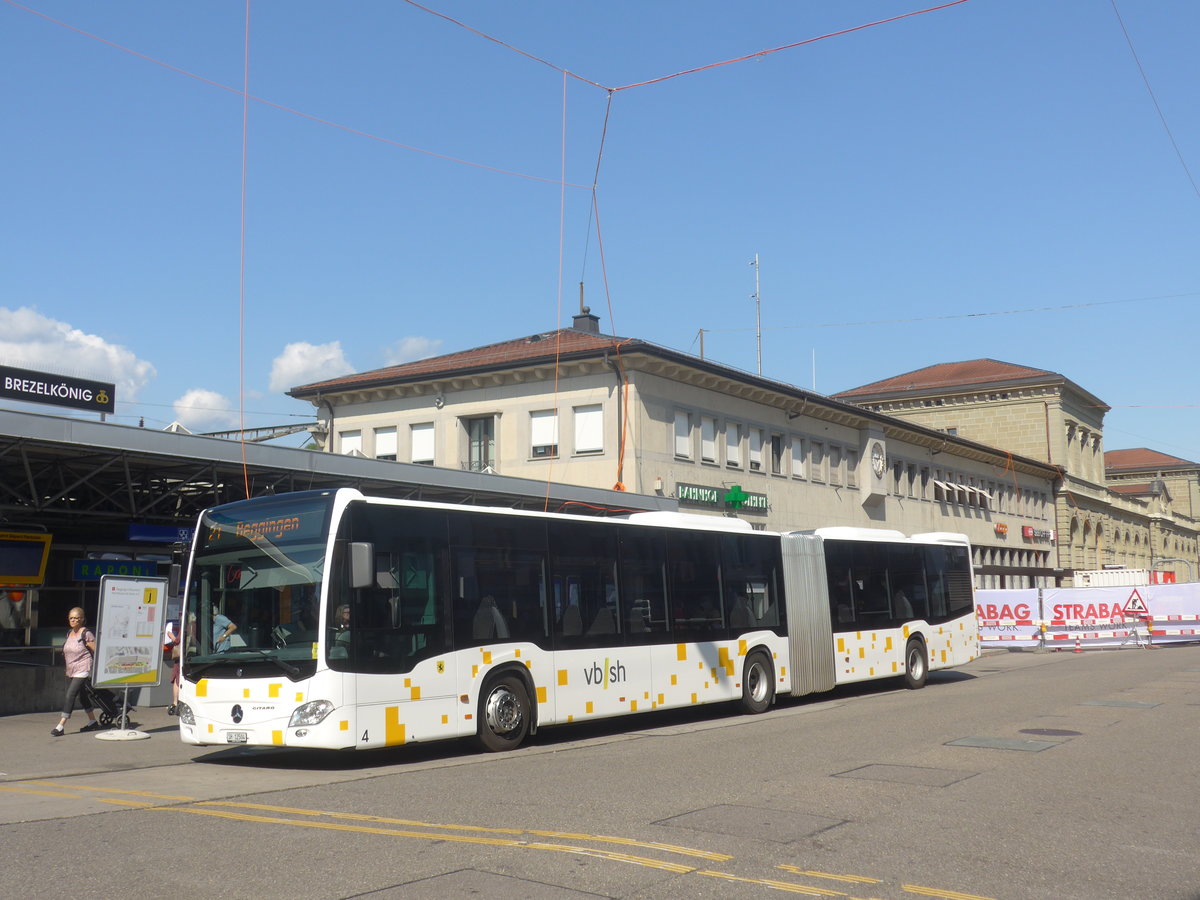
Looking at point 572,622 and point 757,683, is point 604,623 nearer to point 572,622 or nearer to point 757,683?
point 572,622

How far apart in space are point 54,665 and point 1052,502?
71227 millimetres

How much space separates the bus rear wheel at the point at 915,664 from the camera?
24016 mm

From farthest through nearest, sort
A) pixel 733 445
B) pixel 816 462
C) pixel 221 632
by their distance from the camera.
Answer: pixel 816 462 < pixel 733 445 < pixel 221 632

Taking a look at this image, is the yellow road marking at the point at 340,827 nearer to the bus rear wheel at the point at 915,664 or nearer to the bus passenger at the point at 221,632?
the bus passenger at the point at 221,632

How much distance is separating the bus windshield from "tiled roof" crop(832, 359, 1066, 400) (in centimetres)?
7436

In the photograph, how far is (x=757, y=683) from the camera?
1948cm

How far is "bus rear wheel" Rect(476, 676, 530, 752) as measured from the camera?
555 inches

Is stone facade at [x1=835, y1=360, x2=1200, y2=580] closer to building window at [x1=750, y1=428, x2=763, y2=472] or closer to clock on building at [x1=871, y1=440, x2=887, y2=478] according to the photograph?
clock on building at [x1=871, y1=440, x2=887, y2=478]

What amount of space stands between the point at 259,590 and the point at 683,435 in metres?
26.7

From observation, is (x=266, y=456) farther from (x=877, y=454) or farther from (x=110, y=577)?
(x=877, y=454)

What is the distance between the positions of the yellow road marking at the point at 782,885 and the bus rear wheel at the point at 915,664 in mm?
17790

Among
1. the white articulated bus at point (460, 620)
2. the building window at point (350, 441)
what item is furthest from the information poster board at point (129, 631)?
the building window at point (350, 441)

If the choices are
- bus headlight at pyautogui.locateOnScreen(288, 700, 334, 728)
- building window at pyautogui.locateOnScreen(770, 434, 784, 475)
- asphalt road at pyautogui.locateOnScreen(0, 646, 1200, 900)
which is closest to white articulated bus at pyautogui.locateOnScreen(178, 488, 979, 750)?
bus headlight at pyautogui.locateOnScreen(288, 700, 334, 728)

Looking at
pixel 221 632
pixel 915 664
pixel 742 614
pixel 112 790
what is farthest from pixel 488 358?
pixel 112 790
